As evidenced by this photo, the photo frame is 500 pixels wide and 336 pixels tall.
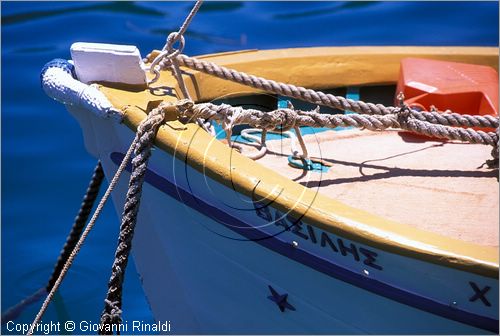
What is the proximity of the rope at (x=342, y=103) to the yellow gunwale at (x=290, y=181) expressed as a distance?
16 cm

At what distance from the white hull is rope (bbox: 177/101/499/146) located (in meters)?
0.17

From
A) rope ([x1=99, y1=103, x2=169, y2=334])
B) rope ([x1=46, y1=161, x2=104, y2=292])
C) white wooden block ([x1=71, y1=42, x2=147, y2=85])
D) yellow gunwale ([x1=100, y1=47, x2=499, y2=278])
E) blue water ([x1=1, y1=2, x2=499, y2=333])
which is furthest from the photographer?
blue water ([x1=1, y1=2, x2=499, y2=333])

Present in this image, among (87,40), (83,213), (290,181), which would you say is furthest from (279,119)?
(87,40)

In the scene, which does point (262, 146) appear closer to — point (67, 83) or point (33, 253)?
point (67, 83)

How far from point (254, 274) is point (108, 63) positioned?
2.54 feet

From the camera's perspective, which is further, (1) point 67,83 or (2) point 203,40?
(2) point 203,40

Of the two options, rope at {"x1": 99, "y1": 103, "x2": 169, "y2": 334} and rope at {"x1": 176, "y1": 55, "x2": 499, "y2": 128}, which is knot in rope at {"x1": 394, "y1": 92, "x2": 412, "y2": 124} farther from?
rope at {"x1": 99, "y1": 103, "x2": 169, "y2": 334}

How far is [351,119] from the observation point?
8.36 feet

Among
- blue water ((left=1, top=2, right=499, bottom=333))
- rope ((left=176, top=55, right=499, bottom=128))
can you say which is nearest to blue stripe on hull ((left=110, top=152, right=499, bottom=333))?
rope ((left=176, top=55, right=499, bottom=128))

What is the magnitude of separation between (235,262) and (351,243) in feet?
1.51

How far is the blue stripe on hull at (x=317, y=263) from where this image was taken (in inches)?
80.8

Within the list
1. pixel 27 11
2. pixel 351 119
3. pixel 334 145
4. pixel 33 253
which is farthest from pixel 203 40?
pixel 351 119

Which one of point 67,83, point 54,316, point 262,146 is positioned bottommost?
point 54,316

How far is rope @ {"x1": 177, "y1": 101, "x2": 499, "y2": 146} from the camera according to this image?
7.93 feet
